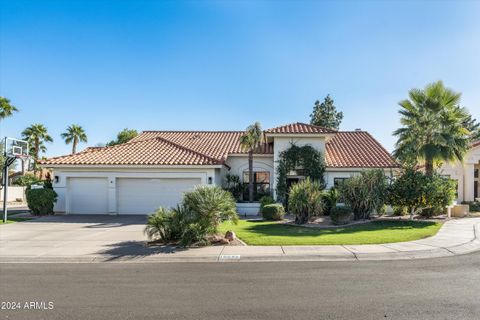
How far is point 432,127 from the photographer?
18.8 meters

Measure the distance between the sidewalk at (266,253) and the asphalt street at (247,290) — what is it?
0.53 m

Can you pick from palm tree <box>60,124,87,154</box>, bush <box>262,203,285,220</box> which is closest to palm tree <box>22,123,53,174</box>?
palm tree <box>60,124,87,154</box>

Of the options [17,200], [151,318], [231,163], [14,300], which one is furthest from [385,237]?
[17,200]

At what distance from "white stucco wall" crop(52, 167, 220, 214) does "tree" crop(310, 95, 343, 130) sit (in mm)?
26954

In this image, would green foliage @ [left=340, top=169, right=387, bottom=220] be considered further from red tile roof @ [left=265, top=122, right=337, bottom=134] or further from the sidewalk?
the sidewalk

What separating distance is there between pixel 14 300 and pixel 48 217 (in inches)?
613

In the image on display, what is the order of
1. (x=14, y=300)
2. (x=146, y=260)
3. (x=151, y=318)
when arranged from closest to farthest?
(x=151, y=318), (x=14, y=300), (x=146, y=260)

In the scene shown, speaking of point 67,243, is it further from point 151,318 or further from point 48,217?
point 48,217

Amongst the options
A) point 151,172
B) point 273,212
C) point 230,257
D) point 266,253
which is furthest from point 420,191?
point 151,172

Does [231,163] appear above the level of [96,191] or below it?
above

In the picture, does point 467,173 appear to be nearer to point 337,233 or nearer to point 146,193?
point 337,233

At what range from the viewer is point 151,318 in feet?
17.9

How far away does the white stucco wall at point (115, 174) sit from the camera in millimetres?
21047

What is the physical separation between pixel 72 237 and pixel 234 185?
12113 millimetres
